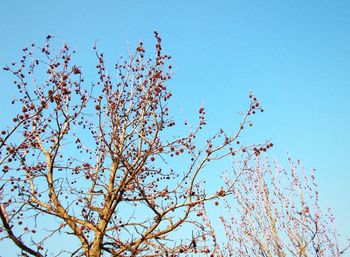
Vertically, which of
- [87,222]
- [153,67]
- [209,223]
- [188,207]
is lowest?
[188,207]

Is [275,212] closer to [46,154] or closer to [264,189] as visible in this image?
[264,189]

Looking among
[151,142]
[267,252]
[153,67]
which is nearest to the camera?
[151,142]

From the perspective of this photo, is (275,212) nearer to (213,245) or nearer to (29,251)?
(213,245)

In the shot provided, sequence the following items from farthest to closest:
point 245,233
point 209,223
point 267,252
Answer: point 209,223 < point 245,233 < point 267,252

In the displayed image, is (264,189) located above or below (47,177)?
above

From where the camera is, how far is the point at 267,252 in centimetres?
1015

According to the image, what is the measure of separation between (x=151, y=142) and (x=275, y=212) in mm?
6296

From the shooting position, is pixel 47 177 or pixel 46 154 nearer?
pixel 47 177

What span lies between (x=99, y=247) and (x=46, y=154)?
2.92m

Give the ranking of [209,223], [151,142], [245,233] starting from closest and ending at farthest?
[151,142] < [245,233] < [209,223]

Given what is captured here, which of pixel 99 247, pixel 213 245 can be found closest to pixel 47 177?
pixel 99 247

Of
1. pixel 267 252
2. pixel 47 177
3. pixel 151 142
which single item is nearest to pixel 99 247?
pixel 47 177

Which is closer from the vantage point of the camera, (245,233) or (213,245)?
(213,245)

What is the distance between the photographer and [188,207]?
6.01 metres
